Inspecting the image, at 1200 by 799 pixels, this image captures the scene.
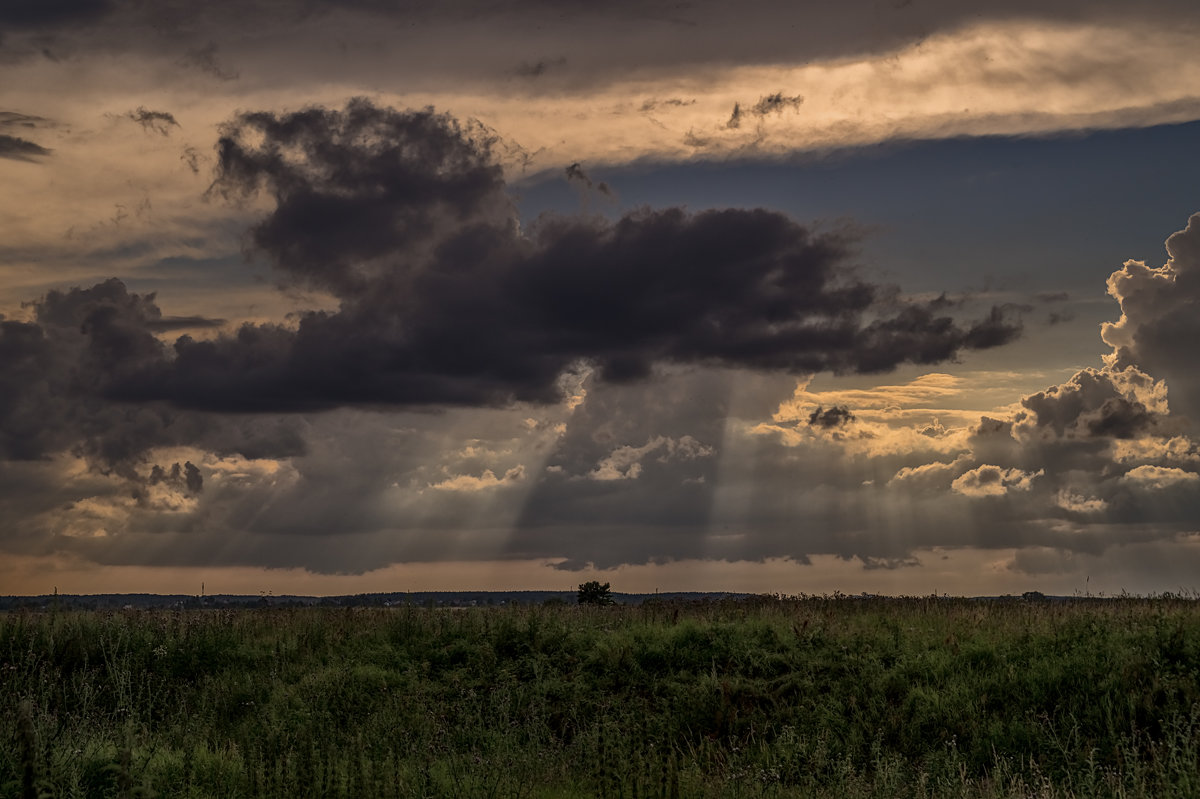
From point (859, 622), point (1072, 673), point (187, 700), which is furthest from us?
point (859, 622)

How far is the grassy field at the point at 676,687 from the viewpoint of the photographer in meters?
17.4

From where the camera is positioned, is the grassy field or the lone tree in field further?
the lone tree in field

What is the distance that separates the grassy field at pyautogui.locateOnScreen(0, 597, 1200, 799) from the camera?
17391mm

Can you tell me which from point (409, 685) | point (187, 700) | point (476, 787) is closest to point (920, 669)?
point (409, 685)

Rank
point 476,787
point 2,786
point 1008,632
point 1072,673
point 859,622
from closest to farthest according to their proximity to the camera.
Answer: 1. point 2,786
2. point 476,787
3. point 1072,673
4. point 1008,632
5. point 859,622

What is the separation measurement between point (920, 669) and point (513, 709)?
29.8 ft

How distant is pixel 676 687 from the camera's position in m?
21.9

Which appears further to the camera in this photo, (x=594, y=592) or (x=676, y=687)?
(x=594, y=592)

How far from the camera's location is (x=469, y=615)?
27.3 m

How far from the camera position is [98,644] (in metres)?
23.9

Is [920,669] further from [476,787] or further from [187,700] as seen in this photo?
[187,700]

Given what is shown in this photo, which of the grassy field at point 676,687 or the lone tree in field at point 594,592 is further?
the lone tree in field at point 594,592

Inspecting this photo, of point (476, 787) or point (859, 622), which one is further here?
point (859, 622)

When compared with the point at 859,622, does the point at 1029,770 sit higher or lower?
lower
